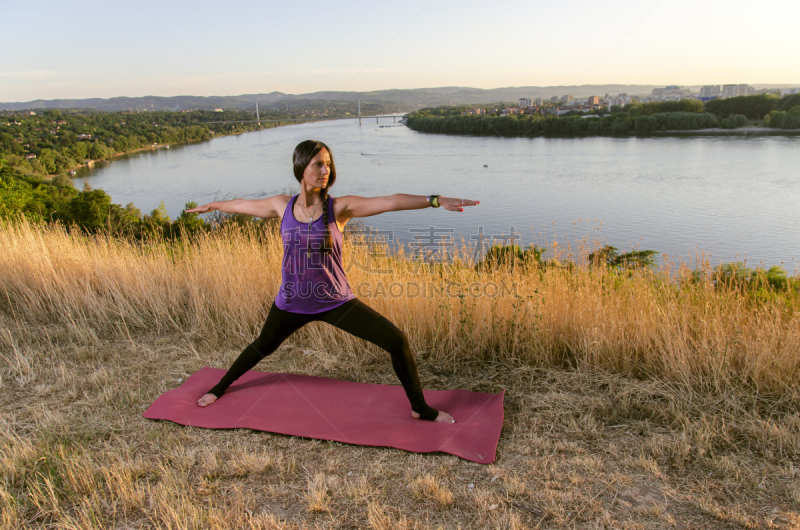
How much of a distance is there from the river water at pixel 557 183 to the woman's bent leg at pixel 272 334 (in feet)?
67.3

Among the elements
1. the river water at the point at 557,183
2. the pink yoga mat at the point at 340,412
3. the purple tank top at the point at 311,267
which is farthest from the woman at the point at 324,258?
the river water at the point at 557,183

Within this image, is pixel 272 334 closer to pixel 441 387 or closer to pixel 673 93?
pixel 441 387

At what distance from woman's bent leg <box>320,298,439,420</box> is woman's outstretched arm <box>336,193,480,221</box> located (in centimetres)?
50

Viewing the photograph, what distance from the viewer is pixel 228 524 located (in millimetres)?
2023

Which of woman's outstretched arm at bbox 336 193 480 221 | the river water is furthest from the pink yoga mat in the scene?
the river water

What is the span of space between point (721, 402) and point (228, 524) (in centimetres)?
283

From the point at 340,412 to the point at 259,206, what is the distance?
4.51ft

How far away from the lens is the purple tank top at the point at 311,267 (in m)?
2.55

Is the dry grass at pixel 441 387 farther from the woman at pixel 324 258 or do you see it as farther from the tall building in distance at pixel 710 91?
the tall building in distance at pixel 710 91

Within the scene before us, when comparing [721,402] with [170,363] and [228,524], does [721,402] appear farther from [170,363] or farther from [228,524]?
[170,363]

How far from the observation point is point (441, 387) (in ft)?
11.1

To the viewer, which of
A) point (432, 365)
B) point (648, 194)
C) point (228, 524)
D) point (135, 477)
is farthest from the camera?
point (648, 194)

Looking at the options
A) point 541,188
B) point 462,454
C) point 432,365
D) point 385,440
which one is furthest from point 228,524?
point 541,188

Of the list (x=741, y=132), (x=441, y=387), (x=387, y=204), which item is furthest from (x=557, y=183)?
(x=387, y=204)
